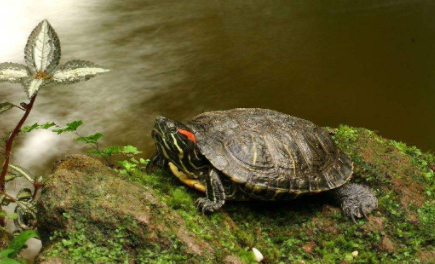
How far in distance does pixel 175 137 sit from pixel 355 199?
152cm

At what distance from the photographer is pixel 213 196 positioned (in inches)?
121

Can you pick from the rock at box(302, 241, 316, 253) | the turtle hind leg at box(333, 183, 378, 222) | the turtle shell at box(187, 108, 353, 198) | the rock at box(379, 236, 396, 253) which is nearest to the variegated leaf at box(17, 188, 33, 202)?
the turtle shell at box(187, 108, 353, 198)

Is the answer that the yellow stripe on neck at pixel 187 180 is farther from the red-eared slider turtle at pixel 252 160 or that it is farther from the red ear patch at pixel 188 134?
Answer: the red ear patch at pixel 188 134

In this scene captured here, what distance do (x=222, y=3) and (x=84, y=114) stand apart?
15.5 ft

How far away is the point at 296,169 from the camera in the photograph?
3.28 metres

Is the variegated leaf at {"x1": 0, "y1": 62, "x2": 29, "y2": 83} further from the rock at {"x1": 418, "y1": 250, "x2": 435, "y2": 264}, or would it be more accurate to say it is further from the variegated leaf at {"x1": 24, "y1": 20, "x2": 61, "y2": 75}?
the rock at {"x1": 418, "y1": 250, "x2": 435, "y2": 264}

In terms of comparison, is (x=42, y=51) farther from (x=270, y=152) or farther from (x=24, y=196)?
(x=270, y=152)

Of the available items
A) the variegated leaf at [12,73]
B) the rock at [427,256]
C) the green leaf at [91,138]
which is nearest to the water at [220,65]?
the green leaf at [91,138]

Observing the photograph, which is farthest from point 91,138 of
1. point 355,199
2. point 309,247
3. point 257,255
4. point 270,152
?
point 355,199

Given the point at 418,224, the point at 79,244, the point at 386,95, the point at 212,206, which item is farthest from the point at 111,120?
the point at 386,95

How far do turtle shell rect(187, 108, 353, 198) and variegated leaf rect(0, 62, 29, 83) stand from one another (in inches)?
50.7

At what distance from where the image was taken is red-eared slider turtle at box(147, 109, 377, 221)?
10.2 ft

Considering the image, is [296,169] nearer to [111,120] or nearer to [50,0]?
[111,120]

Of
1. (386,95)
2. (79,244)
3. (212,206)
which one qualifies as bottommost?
(386,95)
